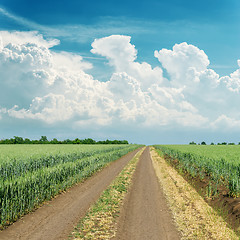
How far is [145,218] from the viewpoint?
961cm

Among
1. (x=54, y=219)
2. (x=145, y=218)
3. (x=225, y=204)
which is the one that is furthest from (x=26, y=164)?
(x=225, y=204)

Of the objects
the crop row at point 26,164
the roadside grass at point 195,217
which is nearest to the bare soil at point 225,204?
the roadside grass at point 195,217

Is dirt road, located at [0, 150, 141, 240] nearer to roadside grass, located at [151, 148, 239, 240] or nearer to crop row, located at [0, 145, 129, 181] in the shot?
crop row, located at [0, 145, 129, 181]

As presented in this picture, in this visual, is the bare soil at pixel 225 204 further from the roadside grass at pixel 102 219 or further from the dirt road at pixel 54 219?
the dirt road at pixel 54 219

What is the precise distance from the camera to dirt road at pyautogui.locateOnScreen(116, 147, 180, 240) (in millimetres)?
7988

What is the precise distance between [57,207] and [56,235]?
11.8ft

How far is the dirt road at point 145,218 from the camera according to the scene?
7.99 m

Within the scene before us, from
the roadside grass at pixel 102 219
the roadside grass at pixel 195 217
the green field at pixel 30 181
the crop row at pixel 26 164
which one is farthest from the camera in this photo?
the crop row at pixel 26 164

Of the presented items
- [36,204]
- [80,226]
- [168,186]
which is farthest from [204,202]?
[36,204]

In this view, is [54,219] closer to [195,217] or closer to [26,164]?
[195,217]

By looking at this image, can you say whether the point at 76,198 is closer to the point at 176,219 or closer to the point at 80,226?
the point at 80,226

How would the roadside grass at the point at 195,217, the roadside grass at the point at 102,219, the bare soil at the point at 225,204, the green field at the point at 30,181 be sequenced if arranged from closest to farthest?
the roadside grass at the point at 102,219, the roadside grass at the point at 195,217, the green field at the point at 30,181, the bare soil at the point at 225,204

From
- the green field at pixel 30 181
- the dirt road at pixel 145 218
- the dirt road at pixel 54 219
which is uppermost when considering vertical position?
the green field at pixel 30 181

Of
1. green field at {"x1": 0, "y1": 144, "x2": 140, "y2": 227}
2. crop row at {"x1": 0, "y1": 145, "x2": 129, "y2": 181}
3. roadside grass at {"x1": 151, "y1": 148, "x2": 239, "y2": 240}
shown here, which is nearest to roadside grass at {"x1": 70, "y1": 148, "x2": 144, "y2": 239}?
roadside grass at {"x1": 151, "y1": 148, "x2": 239, "y2": 240}
